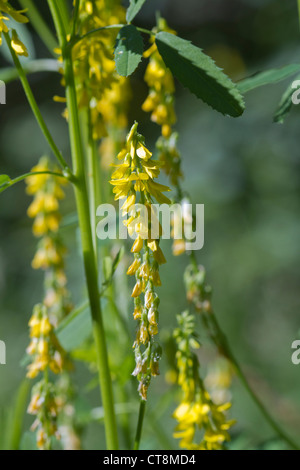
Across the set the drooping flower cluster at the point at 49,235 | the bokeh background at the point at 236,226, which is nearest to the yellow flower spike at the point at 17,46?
the drooping flower cluster at the point at 49,235

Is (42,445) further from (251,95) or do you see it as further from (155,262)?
(251,95)

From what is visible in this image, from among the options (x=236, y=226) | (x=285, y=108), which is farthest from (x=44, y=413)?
(x=236, y=226)

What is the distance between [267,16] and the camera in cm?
329

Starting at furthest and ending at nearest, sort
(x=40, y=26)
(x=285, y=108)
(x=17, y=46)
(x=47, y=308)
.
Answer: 1. (x=40, y=26)
2. (x=47, y=308)
3. (x=285, y=108)
4. (x=17, y=46)

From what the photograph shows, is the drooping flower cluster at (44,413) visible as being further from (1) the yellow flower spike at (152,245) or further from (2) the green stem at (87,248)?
(1) the yellow flower spike at (152,245)

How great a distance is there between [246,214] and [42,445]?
7.15 feet

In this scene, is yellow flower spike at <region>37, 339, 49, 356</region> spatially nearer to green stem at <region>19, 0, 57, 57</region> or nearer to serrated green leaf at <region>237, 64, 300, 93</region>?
serrated green leaf at <region>237, 64, 300, 93</region>

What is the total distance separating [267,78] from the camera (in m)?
0.97

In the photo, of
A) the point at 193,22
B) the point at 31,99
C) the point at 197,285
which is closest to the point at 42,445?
the point at 197,285

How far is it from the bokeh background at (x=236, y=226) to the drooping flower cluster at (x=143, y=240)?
66.7 inches

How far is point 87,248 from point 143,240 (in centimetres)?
15

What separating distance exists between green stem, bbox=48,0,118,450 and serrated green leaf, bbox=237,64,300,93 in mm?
281

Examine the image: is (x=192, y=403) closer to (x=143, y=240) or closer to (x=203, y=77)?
(x=143, y=240)

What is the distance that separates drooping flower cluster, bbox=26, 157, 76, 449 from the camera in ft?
3.08
